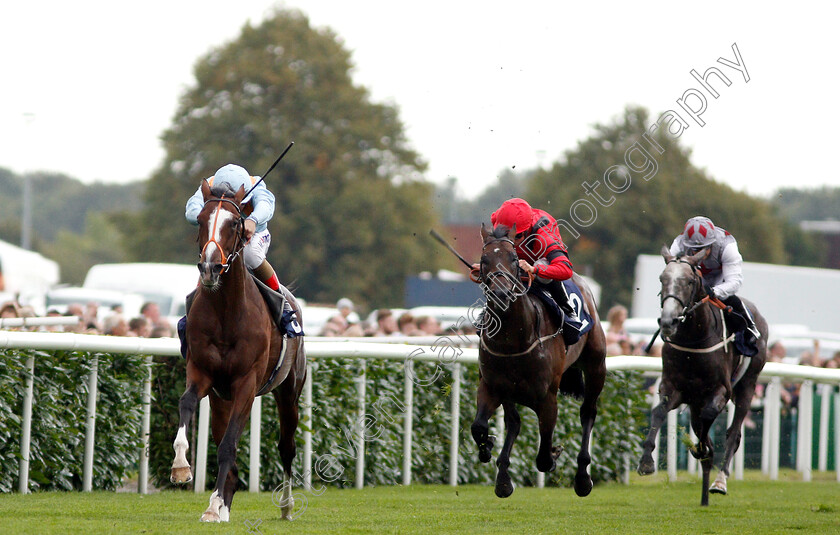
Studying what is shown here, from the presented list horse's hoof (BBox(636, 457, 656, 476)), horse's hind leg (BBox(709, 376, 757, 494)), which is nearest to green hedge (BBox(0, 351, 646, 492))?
horse's hind leg (BBox(709, 376, 757, 494))

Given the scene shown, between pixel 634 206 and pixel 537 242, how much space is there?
35.2 m

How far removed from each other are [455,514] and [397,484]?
2185mm

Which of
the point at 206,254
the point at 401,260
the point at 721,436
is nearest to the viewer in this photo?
the point at 206,254

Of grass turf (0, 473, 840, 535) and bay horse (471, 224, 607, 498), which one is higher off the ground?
bay horse (471, 224, 607, 498)

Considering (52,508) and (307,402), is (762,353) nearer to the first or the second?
(307,402)

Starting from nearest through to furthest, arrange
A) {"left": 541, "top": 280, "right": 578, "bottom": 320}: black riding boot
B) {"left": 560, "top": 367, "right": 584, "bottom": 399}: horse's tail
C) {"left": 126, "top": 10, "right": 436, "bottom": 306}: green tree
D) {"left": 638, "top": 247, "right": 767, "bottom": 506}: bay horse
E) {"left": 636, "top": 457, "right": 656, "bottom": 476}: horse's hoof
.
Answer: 1. {"left": 541, "top": 280, "right": 578, "bottom": 320}: black riding boot
2. {"left": 636, "top": 457, "right": 656, "bottom": 476}: horse's hoof
3. {"left": 560, "top": 367, "right": 584, "bottom": 399}: horse's tail
4. {"left": 638, "top": 247, "right": 767, "bottom": 506}: bay horse
5. {"left": 126, "top": 10, "right": 436, "bottom": 306}: green tree

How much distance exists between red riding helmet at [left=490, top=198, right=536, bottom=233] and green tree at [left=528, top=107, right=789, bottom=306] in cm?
3324

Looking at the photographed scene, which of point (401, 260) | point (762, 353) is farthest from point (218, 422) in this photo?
point (401, 260)

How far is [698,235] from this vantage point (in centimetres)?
848

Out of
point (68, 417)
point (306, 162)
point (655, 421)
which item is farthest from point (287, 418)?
point (306, 162)

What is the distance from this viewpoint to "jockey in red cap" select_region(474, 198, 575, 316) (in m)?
6.99

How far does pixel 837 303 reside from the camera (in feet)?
78.4

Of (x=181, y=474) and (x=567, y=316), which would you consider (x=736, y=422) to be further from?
(x=181, y=474)

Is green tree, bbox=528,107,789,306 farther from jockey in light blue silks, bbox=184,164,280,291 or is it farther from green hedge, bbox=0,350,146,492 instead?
jockey in light blue silks, bbox=184,164,280,291
